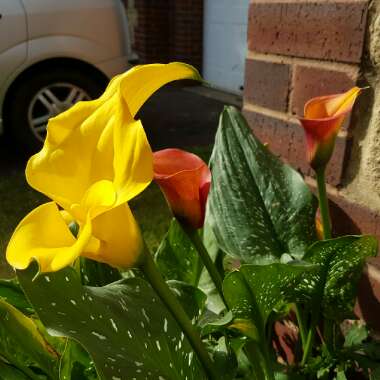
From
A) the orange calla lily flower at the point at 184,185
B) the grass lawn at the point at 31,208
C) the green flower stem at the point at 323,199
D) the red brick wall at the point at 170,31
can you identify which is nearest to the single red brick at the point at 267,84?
the green flower stem at the point at 323,199

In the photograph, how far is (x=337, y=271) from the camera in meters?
0.81

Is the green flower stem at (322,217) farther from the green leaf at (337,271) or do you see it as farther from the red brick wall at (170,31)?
the red brick wall at (170,31)

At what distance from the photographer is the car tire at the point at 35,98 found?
10.7 ft

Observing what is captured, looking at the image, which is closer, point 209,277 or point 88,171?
point 88,171

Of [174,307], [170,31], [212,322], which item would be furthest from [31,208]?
[170,31]

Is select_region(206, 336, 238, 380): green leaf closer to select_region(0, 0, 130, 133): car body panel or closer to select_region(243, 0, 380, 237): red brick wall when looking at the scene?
select_region(243, 0, 380, 237): red brick wall

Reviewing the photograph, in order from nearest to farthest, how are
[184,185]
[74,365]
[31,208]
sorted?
[184,185] → [74,365] → [31,208]

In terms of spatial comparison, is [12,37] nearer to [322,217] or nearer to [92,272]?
[92,272]

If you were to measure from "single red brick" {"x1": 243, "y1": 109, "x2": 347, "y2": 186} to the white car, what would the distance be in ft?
7.81

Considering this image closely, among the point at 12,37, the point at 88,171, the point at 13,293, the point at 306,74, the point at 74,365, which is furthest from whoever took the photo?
the point at 12,37

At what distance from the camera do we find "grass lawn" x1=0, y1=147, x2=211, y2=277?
2.20 metres

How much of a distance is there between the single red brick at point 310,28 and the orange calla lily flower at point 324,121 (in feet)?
0.47

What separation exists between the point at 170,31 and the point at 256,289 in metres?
6.19

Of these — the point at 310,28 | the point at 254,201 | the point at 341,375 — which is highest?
the point at 310,28
